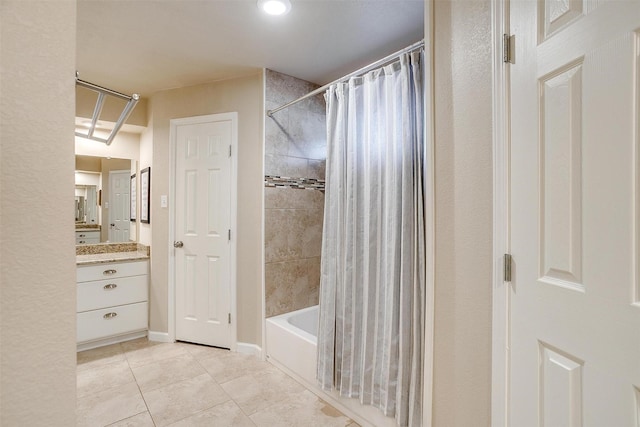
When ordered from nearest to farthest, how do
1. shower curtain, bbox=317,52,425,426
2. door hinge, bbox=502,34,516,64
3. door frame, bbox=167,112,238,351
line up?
door hinge, bbox=502,34,516,64 < shower curtain, bbox=317,52,425,426 < door frame, bbox=167,112,238,351

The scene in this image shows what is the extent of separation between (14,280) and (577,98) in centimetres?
128

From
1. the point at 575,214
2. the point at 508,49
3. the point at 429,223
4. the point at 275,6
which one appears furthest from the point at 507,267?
the point at 275,6

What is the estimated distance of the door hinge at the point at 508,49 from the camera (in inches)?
41.2

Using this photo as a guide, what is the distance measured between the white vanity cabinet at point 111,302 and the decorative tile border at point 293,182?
62.6 inches

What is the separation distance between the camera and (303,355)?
2248 mm

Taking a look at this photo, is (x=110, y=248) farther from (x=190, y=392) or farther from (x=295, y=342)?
(x=295, y=342)

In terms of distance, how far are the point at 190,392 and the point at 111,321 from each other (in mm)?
1324

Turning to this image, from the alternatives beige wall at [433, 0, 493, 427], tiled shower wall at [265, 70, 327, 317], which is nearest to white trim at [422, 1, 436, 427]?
beige wall at [433, 0, 493, 427]

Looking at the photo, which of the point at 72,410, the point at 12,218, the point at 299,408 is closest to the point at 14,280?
the point at 12,218

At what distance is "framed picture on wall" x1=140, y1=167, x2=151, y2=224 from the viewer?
3.16 metres

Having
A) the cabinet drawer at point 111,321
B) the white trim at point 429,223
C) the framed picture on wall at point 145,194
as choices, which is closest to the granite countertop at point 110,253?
the framed picture on wall at point 145,194

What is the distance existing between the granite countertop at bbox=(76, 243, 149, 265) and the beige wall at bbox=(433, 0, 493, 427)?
291cm

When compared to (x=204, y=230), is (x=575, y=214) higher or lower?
higher

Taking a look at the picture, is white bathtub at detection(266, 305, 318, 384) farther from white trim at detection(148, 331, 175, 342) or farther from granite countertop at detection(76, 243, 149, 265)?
granite countertop at detection(76, 243, 149, 265)
